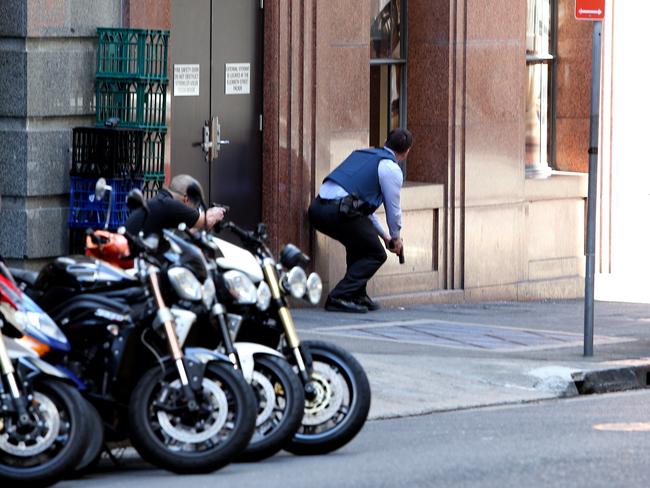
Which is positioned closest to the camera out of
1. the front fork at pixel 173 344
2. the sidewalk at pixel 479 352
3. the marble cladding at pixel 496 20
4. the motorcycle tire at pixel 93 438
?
the motorcycle tire at pixel 93 438

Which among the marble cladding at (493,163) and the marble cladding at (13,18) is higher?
the marble cladding at (13,18)

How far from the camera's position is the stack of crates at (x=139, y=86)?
1268cm

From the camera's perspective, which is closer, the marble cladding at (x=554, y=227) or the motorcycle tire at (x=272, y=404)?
the motorcycle tire at (x=272, y=404)

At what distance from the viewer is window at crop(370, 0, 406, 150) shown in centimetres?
1619

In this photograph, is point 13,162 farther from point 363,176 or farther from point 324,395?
point 324,395

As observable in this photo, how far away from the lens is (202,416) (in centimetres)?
786

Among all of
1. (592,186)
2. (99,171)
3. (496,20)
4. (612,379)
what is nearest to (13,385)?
(99,171)

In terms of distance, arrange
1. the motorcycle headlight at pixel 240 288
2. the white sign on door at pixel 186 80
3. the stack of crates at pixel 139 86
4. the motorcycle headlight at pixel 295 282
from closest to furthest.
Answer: the motorcycle headlight at pixel 240 288 → the motorcycle headlight at pixel 295 282 → the stack of crates at pixel 139 86 → the white sign on door at pixel 186 80

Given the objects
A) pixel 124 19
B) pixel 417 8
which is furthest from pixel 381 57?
pixel 124 19

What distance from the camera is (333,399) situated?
337 inches

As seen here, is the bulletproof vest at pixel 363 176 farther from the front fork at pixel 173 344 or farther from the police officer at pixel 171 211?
the front fork at pixel 173 344

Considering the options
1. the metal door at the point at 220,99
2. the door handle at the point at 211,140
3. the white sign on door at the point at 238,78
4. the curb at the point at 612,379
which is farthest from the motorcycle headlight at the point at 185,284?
the white sign on door at the point at 238,78

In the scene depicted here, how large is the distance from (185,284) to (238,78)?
6834 mm

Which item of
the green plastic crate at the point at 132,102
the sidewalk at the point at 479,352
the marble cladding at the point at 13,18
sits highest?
the marble cladding at the point at 13,18
